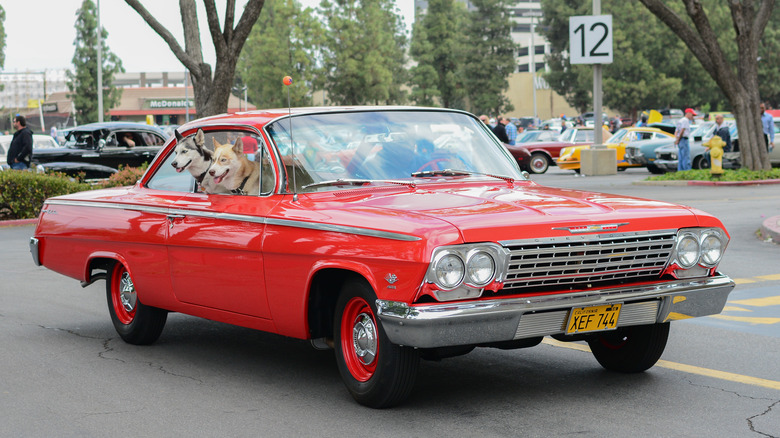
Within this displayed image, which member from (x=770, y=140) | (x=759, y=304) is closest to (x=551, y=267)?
(x=759, y=304)

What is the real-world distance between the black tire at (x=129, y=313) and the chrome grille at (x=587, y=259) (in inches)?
133

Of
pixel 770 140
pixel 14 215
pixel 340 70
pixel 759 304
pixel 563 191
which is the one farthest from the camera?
pixel 340 70

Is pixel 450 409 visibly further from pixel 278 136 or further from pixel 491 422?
pixel 278 136

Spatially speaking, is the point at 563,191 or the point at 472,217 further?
the point at 563,191

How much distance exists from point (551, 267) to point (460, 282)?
513mm

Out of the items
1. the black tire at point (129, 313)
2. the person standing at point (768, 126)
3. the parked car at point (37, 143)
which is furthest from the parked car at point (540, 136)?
the black tire at point (129, 313)

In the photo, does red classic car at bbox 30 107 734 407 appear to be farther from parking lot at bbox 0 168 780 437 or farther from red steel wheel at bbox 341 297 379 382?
parking lot at bbox 0 168 780 437

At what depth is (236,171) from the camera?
6.46 metres

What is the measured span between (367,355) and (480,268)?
2.93ft

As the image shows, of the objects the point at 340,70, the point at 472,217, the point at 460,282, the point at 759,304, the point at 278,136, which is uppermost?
the point at 340,70

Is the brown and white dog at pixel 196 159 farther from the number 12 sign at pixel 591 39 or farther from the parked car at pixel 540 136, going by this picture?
the parked car at pixel 540 136

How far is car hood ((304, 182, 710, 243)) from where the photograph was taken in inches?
194

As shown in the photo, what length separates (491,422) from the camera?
5113 mm

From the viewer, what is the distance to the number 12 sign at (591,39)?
2605 centimetres
